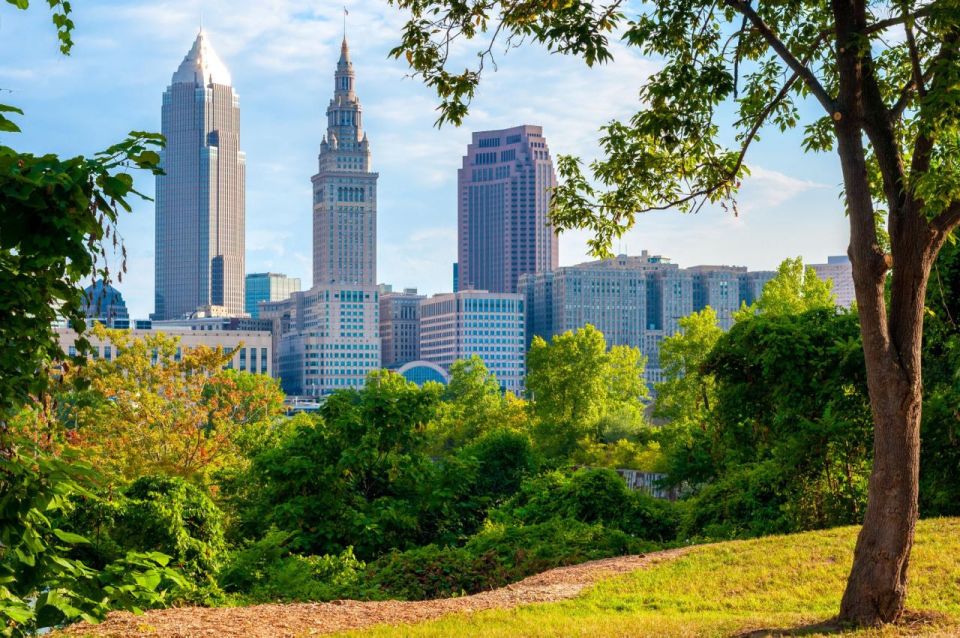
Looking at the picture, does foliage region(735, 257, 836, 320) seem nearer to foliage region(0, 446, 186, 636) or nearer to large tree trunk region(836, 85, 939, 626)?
large tree trunk region(836, 85, 939, 626)

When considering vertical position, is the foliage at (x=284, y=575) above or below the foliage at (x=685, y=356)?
below

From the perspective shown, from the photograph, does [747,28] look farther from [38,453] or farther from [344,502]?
[344,502]

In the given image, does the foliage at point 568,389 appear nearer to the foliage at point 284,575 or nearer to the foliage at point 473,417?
the foliage at point 473,417

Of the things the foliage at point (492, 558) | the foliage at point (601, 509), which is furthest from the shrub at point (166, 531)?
the foliage at point (601, 509)

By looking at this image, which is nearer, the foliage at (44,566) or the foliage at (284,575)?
the foliage at (44,566)

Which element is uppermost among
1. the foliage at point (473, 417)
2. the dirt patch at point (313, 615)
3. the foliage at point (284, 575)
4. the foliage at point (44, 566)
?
the foliage at point (44, 566)

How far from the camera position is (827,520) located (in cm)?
1894

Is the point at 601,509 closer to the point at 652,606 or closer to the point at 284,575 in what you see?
the point at 284,575

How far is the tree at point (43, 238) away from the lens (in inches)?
209

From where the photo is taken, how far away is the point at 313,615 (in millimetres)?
11977

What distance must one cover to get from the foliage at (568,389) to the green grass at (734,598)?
39.1 meters

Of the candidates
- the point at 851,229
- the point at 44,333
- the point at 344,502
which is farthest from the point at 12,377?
the point at 344,502

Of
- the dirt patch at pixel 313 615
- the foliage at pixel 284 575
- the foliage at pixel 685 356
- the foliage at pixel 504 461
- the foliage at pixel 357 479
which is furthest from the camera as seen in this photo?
the foliage at pixel 685 356

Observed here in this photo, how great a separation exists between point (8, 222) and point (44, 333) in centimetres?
62
